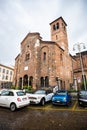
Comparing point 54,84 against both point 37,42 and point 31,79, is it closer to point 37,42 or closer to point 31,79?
point 31,79

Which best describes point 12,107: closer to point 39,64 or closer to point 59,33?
point 39,64

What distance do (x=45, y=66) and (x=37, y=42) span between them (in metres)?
5.90

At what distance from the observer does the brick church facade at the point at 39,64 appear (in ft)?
65.0

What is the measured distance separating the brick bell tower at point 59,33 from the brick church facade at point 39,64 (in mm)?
305

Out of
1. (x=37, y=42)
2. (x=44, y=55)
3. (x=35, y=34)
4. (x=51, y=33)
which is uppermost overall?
(x=51, y=33)

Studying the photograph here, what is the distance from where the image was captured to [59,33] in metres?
27.8

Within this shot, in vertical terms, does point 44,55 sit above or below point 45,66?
above

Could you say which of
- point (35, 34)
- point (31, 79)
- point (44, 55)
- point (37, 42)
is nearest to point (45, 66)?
point (44, 55)

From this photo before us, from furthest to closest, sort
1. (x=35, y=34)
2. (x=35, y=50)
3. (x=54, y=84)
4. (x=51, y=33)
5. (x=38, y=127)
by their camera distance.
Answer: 1. (x=51, y=33)
2. (x=35, y=34)
3. (x=35, y=50)
4. (x=54, y=84)
5. (x=38, y=127)

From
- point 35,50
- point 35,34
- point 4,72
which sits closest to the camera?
point 35,50

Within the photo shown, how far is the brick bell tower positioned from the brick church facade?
1.00 ft

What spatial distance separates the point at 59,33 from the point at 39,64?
1191 centimetres

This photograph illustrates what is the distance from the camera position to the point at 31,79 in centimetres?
2139

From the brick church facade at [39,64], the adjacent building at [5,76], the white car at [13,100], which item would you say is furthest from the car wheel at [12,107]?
the adjacent building at [5,76]
